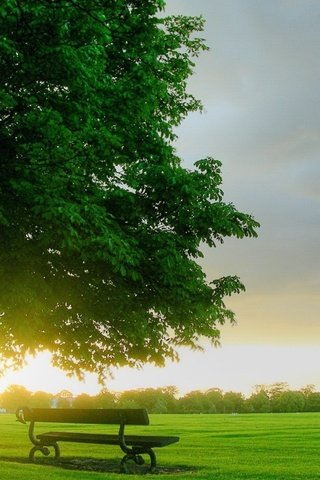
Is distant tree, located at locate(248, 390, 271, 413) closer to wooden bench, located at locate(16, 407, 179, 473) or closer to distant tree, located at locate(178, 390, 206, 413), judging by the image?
distant tree, located at locate(178, 390, 206, 413)

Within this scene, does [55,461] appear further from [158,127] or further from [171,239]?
[158,127]

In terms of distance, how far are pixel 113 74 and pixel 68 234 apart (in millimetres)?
6637

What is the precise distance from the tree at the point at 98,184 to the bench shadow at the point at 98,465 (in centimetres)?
411

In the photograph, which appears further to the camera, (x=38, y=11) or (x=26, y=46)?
(x=26, y=46)

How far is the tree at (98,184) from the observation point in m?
13.1

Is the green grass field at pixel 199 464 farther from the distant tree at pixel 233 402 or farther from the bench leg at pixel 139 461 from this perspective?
the distant tree at pixel 233 402

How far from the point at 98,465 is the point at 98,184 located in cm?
775

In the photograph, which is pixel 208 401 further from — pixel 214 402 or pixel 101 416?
pixel 101 416

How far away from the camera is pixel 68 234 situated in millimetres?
13406

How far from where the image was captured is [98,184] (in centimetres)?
1683

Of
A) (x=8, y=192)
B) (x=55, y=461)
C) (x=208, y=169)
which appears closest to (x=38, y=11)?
(x=8, y=192)

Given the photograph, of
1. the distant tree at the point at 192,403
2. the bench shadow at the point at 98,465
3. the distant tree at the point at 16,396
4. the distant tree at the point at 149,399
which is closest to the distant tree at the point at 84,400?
the distant tree at the point at 149,399

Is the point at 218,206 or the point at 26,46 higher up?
the point at 26,46

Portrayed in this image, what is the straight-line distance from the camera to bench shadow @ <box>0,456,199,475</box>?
600 inches
